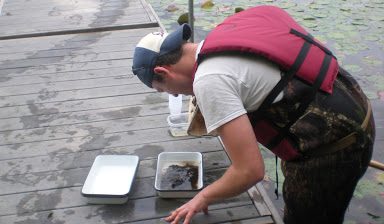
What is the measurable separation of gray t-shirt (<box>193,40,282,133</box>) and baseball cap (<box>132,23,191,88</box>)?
201 mm

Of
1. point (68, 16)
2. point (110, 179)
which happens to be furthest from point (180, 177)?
point (68, 16)

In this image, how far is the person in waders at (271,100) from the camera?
1.47 metres

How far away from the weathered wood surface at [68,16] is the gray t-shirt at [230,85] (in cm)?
349

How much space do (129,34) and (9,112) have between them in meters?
1.90

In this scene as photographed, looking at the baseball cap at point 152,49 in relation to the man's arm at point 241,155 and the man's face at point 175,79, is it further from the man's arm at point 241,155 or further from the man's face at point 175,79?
the man's arm at point 241,155

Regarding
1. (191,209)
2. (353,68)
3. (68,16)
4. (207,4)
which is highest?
(191,209)

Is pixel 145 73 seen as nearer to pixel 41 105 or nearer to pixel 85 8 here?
pixel 41 105

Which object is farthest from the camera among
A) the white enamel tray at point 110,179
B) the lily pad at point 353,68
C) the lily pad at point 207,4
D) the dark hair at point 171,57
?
the lily pad at point 207,4

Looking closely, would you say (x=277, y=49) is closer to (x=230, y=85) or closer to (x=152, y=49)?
(x=230, y=85)

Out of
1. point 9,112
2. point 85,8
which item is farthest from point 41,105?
point 85,8

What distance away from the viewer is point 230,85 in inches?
57.6

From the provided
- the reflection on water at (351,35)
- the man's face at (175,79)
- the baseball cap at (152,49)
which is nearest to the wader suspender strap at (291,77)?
the man's face at (175,79)

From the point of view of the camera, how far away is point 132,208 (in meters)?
2.10

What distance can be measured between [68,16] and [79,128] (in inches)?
115
